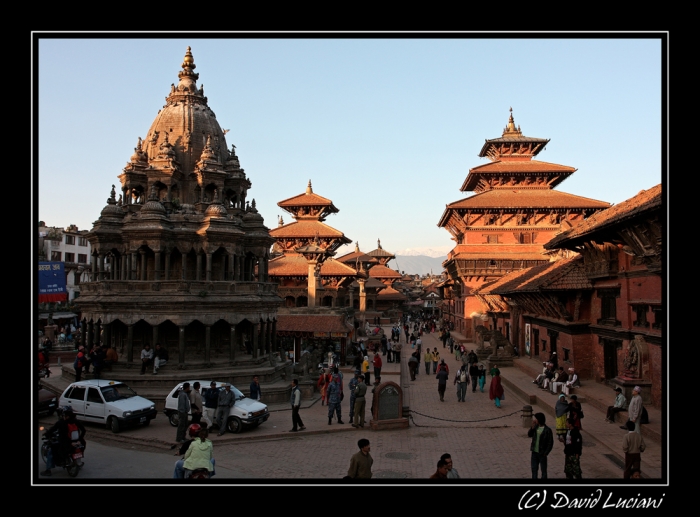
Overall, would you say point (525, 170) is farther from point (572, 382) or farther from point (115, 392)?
point (115, 392)

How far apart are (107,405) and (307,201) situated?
39.7 metres

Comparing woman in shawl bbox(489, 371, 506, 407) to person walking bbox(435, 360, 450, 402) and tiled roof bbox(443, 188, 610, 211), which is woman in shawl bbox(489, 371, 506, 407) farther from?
tiled roof bbox(443, 188, 610, 211)

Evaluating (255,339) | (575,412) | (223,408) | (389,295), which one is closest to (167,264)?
(255,339)

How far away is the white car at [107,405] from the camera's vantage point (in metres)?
16.2

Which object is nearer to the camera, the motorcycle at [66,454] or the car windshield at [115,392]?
the motorcycle at [66,454]

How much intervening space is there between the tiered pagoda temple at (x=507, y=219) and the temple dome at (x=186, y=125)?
24.1 m

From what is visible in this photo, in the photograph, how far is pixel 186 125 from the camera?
2659 centimetres

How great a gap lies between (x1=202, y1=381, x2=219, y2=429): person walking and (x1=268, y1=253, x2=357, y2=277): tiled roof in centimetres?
2886

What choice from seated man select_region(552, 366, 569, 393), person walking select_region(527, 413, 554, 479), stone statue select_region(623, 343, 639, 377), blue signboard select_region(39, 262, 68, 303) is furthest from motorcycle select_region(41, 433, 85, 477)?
seated man select_region(552, 366, 569, 393)

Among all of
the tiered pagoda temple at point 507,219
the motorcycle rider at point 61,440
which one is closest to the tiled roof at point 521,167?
the tiered pagoda temple at point 507,219

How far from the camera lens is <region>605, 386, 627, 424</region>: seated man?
51.6 ft

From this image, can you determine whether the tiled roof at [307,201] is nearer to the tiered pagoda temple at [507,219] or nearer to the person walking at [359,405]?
the tiered pagoda temple at [507,219]

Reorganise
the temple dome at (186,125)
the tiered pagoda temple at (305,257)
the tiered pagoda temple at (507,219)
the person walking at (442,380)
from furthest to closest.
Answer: the tiered pagoda temple at (305,257), the tiered pagoda temple at (507,219), the temple dome at (186,125), the person walking at (442,380)
